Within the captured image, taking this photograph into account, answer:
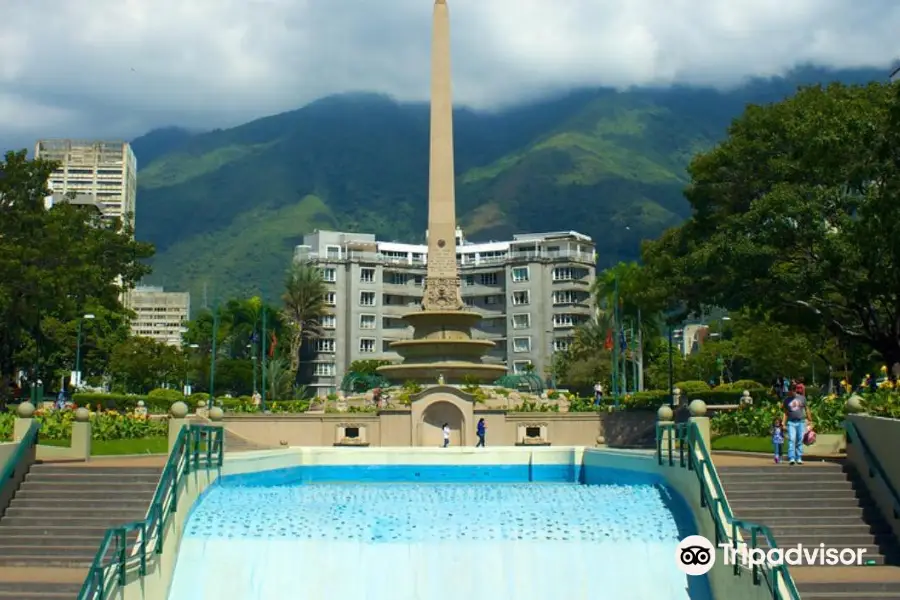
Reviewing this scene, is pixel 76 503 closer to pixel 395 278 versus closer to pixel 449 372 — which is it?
pixel 449 372

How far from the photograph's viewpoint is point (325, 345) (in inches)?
4739

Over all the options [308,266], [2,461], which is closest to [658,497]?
[2,461]

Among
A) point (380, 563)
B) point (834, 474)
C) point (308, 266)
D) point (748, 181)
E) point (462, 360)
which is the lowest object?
point (380, 563)

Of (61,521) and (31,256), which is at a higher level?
(31,256)

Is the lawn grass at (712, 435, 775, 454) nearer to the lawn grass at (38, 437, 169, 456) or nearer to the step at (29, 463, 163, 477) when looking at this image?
the step at (29, 463, 163, 477)

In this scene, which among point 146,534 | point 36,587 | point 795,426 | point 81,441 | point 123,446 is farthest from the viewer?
point 123,446

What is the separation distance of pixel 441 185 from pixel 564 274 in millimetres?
67262

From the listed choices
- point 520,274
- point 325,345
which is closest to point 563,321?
point 520,274

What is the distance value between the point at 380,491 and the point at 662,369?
242 feet

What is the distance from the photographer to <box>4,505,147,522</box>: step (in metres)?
18.7

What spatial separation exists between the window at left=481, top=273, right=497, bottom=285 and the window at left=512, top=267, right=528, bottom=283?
10.9 ft

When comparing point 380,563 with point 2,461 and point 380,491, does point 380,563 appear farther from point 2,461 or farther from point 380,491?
point 2,461

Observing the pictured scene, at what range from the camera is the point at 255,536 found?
58.9 feet

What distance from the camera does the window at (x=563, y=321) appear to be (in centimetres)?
11744
